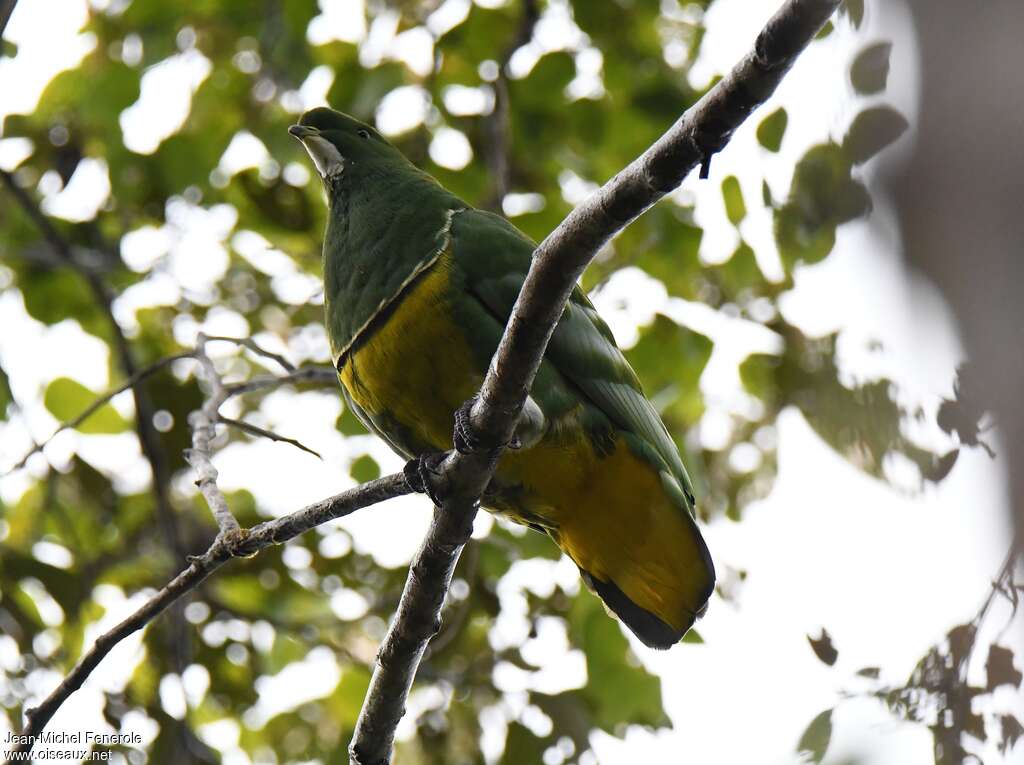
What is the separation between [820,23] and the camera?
1.34 m

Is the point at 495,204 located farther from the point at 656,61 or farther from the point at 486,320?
the point at 486,320

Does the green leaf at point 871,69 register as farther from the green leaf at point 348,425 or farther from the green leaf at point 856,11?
the green leaf at point 348,425

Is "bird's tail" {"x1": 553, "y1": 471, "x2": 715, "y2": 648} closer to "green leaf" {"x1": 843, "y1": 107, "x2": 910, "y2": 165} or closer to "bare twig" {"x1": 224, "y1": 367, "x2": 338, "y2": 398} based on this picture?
"bare twig" {"x1": 224, "y1": 367, "x2": 338, "y2": 398}

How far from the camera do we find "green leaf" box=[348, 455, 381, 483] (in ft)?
12.7

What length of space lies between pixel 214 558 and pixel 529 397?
744 mm

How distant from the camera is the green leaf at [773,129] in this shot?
310cm

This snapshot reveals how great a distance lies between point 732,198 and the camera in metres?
3.51

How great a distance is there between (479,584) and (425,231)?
1503mm

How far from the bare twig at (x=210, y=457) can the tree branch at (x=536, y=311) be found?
0.42 m

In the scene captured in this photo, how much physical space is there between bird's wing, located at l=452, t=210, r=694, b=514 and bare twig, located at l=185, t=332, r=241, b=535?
27.1 inches

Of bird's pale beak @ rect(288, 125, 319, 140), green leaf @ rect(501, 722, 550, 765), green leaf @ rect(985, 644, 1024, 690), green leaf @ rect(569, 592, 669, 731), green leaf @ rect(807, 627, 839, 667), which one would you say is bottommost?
green leaf @ rect(501, 722, 550, 765)

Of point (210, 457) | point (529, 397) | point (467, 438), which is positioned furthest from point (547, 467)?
point (210, 457)

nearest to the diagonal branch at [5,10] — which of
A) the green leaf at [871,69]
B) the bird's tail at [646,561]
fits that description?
the bird's tail at [646,561]

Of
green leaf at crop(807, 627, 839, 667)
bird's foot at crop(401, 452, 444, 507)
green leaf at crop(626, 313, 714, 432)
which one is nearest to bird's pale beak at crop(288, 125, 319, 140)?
green leaf at crop(626, 313, 714, 432)
